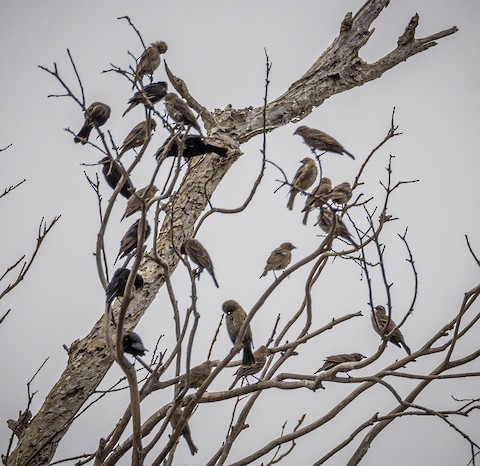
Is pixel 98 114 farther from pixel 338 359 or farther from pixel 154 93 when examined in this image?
pixel 338 359

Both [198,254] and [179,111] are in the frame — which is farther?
[179,111]

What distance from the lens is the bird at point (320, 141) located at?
5375 mm

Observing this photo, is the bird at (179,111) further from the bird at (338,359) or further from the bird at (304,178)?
the bird at (338,359)

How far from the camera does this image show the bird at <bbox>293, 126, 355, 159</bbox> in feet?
17.6

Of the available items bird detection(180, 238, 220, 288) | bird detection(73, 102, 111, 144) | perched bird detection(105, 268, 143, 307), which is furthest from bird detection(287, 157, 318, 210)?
perched bird detection(105, 268, 143, 307)

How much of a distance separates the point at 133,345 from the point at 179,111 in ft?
6.94

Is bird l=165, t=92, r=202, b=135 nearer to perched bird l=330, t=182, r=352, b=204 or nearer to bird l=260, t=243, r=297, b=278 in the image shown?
perched bird l=330, t=182, r=352, b=204

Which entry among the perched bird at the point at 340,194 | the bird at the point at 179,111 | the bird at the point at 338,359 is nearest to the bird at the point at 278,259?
the perched bird at the point at 340,194

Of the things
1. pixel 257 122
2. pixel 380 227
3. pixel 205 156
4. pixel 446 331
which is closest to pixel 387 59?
pixel 257 122

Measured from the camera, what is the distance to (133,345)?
4.26 metres

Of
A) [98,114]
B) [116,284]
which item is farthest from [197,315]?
[98,114]

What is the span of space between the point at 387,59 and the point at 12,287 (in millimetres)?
5375

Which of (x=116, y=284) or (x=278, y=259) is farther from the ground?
(x=278, y=259)

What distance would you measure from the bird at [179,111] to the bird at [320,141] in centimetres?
133
